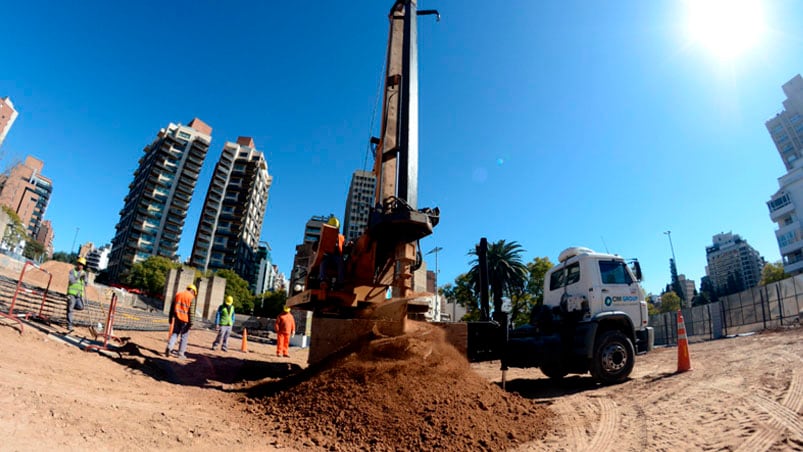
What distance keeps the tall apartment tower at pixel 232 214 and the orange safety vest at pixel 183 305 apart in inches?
3375

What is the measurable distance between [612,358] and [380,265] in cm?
504

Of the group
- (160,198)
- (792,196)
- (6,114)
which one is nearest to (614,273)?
(792,196)

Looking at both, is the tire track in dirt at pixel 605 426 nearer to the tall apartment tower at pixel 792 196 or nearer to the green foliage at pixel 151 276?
the green foliage at pixel 151 276

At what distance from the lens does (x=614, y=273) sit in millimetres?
8117

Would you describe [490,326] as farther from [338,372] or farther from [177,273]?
[177,273]

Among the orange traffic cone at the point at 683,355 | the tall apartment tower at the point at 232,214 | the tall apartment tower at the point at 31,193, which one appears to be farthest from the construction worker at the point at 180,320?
the tall apartment tower at the point at 31,193

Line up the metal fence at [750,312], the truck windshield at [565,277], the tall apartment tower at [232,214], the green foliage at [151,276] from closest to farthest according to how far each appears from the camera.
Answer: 1. the truck windshield at [565,277]
2. the metal fence at [750,312]
3. the green foliage at [151,276]
4. the tall apartment tower at [232,214]

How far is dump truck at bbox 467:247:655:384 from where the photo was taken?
24.3ft

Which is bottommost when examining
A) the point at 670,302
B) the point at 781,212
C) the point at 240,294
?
the point at 240,294

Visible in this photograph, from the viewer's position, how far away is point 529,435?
4.52m

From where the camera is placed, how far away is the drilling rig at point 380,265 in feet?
19.7

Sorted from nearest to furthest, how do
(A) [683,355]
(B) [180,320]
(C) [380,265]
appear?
(C) [380,265], (A) [683,355], (B) [180,320]

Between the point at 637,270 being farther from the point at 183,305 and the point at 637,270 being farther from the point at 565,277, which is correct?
the point at 183,305

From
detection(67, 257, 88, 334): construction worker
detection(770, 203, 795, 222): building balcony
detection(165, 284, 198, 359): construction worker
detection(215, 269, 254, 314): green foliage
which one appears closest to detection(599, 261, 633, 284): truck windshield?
detection(165, 284, 198, 359): construction worker
